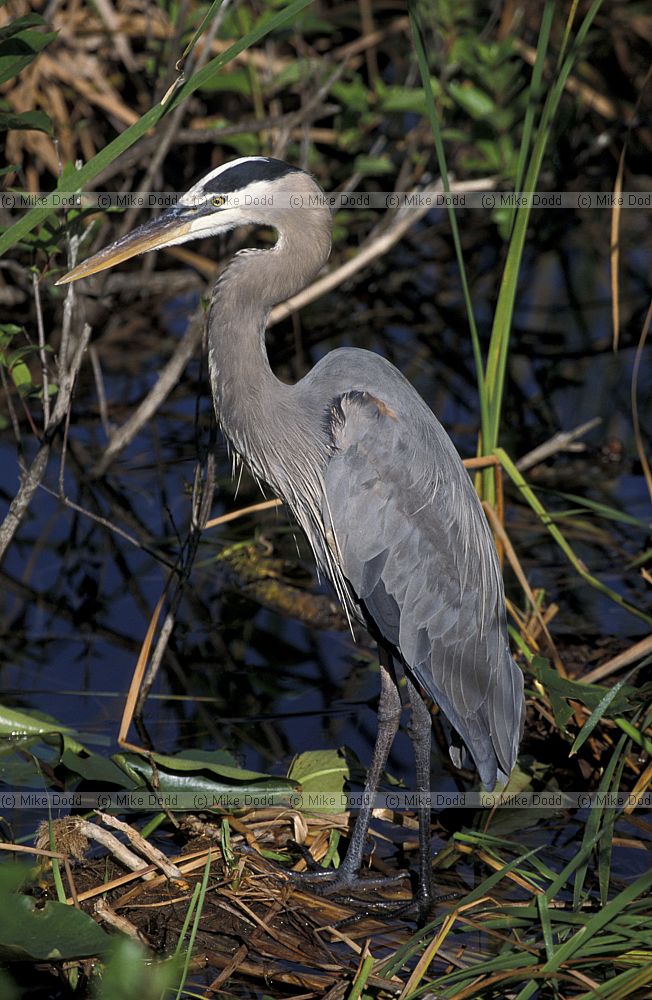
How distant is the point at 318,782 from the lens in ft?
11.0

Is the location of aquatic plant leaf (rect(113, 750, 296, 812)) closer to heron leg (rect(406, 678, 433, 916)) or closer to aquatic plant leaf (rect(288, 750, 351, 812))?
aquatic plant leaf (rect(288, 750, 351, 812))

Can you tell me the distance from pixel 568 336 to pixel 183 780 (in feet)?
13.3

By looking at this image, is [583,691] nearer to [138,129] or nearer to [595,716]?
[595,716]

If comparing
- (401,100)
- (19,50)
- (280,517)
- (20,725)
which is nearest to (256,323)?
(19,50)

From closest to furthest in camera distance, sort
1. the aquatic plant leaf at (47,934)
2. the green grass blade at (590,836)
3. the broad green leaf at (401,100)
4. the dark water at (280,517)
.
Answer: the aquatic plant leaf at (47,934) < the green grass blade at (590,836) < the dark water at (280,517) < the broad green leaf at (401,100)

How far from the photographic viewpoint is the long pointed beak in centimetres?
294

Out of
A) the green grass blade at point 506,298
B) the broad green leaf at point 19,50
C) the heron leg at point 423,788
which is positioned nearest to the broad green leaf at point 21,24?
the broad green leaf at point 19,50

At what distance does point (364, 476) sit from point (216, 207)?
0.75m

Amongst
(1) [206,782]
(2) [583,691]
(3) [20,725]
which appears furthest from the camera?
(3) [20,725]

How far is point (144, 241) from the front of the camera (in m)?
2.96

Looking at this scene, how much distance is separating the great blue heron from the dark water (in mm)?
280

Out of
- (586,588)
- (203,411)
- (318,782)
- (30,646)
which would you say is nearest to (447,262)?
(203,411)

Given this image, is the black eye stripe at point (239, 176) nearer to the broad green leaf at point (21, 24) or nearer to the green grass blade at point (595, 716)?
the broad green leaf at point (21, 24)

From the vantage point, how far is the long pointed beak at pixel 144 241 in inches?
116
